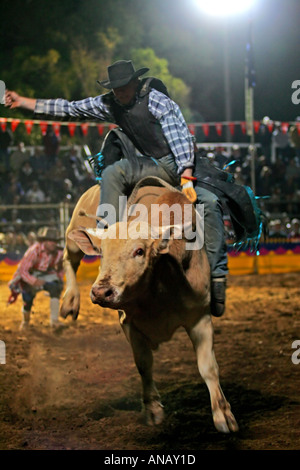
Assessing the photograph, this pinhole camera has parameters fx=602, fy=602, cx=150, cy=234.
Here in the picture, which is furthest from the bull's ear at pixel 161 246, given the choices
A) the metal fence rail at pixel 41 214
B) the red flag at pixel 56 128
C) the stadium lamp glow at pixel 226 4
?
the red flag at pixel 56 128

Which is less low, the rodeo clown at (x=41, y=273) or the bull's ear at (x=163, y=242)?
the bull's ear at (x=163, y=242)

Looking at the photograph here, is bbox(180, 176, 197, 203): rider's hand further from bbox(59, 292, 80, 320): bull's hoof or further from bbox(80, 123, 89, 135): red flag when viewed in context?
bbox(80, 123, 89, 135): red flag

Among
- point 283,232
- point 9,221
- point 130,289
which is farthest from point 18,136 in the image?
point 130,289

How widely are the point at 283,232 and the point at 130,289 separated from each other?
948cm

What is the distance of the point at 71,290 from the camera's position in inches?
167

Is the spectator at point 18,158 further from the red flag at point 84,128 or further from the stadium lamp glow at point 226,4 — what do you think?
the stadium lamp glow at point 226,4

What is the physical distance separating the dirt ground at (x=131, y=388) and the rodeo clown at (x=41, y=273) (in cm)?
29

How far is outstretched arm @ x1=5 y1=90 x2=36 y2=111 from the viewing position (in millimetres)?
4238

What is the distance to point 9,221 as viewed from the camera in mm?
12055

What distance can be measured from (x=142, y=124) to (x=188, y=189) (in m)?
0.57

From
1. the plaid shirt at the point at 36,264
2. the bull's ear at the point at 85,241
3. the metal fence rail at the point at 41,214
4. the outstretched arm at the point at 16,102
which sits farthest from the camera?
the metal fence rail at the point at 41,214

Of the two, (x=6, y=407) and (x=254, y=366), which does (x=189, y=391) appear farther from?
(x=6, y=407)

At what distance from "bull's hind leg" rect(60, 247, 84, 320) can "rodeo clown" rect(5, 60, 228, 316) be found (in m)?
0.60

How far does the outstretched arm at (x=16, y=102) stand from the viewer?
4.24m
